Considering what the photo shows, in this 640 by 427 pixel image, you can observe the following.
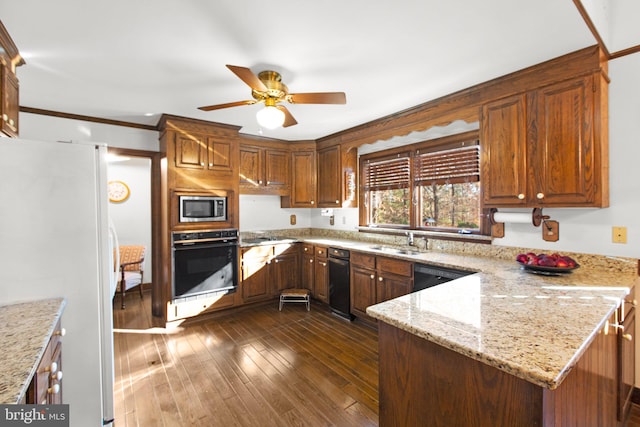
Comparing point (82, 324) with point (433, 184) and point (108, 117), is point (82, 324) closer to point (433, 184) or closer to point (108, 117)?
point (108, 117)

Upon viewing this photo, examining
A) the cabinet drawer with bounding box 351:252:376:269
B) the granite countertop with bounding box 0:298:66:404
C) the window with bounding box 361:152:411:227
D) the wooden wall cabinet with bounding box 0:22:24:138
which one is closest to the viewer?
the granite countertop with bounding box 0:298:66:404

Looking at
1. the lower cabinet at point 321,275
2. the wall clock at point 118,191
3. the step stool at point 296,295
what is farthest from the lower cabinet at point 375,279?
the wall clock at point 118,191

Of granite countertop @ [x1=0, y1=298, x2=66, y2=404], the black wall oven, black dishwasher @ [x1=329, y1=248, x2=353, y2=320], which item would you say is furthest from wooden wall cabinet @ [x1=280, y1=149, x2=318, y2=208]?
granite countertop @ [x1=0, y1=298, x2=66, y2=404]

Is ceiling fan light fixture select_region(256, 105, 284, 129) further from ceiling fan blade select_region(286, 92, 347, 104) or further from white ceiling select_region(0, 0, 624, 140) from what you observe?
white ceiling select_region(0, 0, 624, 140)

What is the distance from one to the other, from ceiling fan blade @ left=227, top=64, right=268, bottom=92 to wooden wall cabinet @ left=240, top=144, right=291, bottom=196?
2136 millimetres

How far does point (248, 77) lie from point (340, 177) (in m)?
2.37

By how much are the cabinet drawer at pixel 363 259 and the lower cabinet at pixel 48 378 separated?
8.53 ft

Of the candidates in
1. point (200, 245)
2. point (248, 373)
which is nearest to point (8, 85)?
point (200, 245)

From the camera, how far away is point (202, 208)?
3535 mm

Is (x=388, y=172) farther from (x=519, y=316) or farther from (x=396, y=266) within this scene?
(x=519, y=316)

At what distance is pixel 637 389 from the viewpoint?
2.03 meters

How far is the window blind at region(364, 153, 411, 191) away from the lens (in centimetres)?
363

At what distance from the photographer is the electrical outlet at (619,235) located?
2016 millimetres

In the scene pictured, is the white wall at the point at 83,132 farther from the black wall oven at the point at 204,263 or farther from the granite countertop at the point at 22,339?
the granite countertop at the point at 22,339
